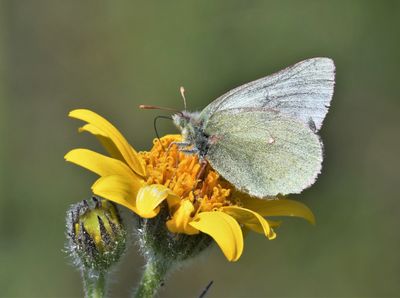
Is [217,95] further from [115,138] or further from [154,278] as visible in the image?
[154,278]

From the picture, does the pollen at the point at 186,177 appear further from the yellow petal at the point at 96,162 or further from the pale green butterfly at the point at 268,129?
the yellow petal at the point at 96,162

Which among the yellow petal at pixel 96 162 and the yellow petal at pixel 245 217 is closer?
the yellow petal at pixel 96 162

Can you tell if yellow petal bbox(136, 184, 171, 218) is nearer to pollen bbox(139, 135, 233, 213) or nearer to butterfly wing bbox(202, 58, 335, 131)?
pollen bbox(139, 135, 233, 213)

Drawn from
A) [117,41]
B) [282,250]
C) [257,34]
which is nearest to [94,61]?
[117,41]

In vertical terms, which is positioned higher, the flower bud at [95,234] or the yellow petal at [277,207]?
the flower bud at [95,234]

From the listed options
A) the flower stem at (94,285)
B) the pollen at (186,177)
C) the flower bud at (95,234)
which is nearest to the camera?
the flower bud at (95,234)

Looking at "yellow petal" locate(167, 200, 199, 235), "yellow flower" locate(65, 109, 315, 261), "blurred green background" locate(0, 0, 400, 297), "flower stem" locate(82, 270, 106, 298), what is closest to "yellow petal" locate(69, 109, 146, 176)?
"yellow flower" locate(65, 109, 315, 261)

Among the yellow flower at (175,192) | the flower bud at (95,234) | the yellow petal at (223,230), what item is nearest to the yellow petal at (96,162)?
the yellow flower at (175,192)

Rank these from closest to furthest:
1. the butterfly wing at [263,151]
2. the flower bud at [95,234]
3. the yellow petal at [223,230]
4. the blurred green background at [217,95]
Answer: the yellow petal at [223,230] < the flower bud at [95,234] < the butterfly wing at [263,151] < the blurred green background at [217,95]
